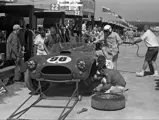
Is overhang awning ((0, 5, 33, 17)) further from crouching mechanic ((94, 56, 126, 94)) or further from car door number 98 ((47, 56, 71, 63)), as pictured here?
crouching mechanic ((94, 56, 126, 94))

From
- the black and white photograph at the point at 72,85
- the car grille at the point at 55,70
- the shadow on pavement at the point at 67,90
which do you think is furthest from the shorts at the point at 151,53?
the car grille at the point at 55,70

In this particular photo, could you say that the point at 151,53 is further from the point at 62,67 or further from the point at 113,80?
the point at 62,67

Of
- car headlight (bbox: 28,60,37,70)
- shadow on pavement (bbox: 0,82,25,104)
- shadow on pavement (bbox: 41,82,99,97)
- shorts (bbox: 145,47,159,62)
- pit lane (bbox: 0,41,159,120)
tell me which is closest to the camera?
pit lane (bbox: 0,41,159,120)

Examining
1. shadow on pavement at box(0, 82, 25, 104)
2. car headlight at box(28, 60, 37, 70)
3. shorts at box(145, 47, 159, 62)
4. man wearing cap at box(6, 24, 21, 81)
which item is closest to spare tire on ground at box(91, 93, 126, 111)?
car headlight at box(28, 60, 37, 70)

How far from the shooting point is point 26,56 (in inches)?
383

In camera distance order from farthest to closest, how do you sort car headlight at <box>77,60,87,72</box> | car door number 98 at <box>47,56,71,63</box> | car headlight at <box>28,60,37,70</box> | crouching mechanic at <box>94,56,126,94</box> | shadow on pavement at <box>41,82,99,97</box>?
shadow on pavement at <box>41,82,99,97</box>
crouching mechanic at <box>94,56,126,94</box>
car headlight at <box>28,60,37,70</box>
car door number 98 at <box>47,56,71,63</box>
car headlight at <box>77,60,87,72</box>

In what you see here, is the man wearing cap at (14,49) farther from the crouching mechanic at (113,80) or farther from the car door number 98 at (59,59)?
the crouching mechanic at (113,80)

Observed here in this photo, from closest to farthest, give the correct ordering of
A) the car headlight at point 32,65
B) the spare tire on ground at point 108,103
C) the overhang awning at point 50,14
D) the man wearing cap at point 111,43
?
the spare tire on ground at point 108,103 → the car headlight at point 32,65 → the man wearing cap at point 111,43 → the overhang awning at point 50,14

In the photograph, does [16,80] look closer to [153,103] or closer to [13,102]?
[13,102]

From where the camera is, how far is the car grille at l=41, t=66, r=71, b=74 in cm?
600

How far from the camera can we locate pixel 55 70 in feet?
20.2

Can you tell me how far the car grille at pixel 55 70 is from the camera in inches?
236

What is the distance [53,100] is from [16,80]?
2.04 m

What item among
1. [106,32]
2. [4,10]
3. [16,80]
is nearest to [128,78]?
[106,32]
